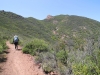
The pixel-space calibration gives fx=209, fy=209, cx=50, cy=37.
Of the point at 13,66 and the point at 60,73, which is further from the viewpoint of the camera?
the point at 13,66

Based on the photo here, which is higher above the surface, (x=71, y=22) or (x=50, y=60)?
(x=71, y=22)

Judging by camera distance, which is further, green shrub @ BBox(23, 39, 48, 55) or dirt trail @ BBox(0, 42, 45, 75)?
green shrub @ BBox(23, 39, 48, 55)

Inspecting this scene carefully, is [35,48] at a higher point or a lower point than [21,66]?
higher

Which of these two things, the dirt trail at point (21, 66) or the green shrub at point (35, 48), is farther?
the green shrub at point (35, 48)

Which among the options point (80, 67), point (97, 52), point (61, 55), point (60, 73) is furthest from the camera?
point (61, 55)

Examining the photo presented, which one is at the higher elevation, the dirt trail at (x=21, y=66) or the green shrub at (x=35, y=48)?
the green shrub at (x=35, y=48)

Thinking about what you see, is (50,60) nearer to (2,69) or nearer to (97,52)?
(2,69)

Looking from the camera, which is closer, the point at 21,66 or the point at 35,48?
the point at 21,66

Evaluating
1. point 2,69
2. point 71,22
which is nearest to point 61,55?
point 2,69

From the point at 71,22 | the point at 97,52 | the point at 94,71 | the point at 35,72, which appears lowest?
the point at 35,72

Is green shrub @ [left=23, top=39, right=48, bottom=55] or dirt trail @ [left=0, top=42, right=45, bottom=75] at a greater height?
green shrub @ [left=23, top=39, right=48, bottom=55]

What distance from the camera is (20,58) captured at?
13.9 metres

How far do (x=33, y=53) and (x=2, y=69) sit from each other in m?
3.57

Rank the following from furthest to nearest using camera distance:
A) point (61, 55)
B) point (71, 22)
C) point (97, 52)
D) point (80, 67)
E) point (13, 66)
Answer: point (71, 22) → point (61, 55) → point (13, 66) → point (97, 52) → point (80, 67)
